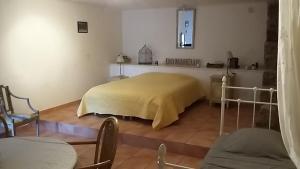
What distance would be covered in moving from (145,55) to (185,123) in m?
2.76

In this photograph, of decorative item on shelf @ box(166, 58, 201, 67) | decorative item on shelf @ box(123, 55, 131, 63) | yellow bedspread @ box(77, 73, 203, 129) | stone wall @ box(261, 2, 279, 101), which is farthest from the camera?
decorative item on shelf @ box(123, 55, 131, 63)

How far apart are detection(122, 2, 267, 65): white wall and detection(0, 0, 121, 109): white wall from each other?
1.83ft

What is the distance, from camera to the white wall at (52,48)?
13.6 ft

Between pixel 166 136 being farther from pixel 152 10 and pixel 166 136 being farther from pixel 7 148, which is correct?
pixel 152 10

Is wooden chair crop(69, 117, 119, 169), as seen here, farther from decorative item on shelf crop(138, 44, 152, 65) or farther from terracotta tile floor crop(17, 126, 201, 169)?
decorative item on shelf crop(138, 44, 152, 65)

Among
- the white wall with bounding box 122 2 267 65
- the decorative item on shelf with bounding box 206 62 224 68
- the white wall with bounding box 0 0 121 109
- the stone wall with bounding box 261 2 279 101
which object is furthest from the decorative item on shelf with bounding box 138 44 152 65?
the stone wall with bounding box 261 2 279 101

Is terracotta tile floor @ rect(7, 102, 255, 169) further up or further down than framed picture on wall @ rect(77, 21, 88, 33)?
further down

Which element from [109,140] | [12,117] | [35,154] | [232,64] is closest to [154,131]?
[12,117]

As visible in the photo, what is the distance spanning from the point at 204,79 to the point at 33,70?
3242 mm

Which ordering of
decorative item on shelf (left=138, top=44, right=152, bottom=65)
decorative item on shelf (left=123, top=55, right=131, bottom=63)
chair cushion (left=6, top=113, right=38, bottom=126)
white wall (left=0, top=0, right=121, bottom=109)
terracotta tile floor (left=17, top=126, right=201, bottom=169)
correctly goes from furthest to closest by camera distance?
1. decorative item on shelf (left=123, top=55, right=131, bottom=63)
2. decorative item on shelf (left=138, top=44, right=152, bottom=65)
3. white wall (left=0, top=0, right=121, bottom=109)
4. chair cushion (left=6, top=113, right=38, bottom=126)
5. terracotta tile floor (left=17, top=126, right=201, bottom=169)

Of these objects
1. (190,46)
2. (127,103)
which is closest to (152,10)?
(190,46)

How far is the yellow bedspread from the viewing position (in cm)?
397

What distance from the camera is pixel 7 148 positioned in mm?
1857

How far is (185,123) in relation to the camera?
418 centimetres
